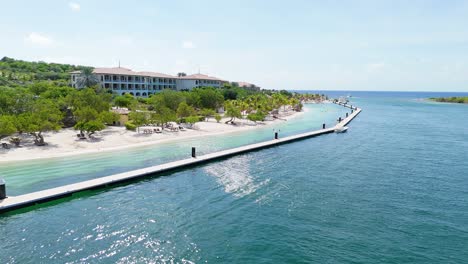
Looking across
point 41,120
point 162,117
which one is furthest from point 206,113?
point 41,120

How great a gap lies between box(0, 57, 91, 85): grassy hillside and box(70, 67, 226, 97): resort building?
18162 millimetres

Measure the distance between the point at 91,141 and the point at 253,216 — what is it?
1101 inches

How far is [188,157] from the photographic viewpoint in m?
31.8

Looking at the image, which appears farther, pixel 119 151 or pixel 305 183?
pixel 119 151

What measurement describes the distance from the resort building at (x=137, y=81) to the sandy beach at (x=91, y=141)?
123 feet

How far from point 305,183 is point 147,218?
41.0ft

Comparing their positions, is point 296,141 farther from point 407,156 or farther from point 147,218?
point 147,218

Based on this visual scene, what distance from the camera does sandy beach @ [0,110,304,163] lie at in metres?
32.0

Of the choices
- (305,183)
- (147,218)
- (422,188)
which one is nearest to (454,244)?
(422,188)

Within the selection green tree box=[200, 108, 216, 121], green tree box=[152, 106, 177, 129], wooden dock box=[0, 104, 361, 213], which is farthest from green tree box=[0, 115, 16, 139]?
green tree box=[200, 108, 216, 121]

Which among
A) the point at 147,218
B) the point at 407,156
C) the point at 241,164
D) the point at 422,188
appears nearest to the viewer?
the point at 147,218

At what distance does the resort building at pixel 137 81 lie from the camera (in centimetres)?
7962

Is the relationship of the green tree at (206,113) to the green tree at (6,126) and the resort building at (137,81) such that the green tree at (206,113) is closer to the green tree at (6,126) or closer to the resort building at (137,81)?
the resort building at (137,81)

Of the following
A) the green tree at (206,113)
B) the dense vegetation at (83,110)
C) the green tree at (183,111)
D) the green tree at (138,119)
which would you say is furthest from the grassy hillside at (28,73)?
the green tree at (138,119)
